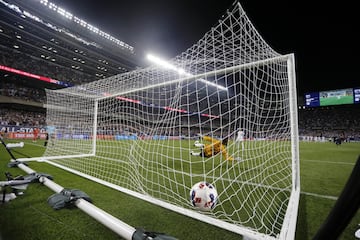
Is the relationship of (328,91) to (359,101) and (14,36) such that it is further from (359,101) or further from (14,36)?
(14,36)

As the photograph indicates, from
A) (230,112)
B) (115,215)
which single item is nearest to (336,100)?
(230,112)

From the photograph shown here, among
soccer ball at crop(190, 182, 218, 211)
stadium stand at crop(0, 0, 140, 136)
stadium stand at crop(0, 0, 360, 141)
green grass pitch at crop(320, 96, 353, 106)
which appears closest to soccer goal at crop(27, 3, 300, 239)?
soccer ball at crop(190, 182, 218, 211)

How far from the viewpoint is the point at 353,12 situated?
30.7 ft

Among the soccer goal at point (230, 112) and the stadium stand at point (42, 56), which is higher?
the stadium stand at point (42, 56)

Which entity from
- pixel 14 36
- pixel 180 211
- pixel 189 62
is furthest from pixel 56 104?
pixel 14 36

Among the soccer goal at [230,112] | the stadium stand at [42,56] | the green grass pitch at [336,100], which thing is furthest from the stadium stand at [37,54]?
the green grass pitch at [336,100]

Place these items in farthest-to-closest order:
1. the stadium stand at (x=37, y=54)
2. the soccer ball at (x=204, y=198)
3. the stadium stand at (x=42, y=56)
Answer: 1. the stadium stand at (x=42, y=56)
2. the stadium stand at (x=37, y=54)
3. the soccer ball at (x=204, y=198)

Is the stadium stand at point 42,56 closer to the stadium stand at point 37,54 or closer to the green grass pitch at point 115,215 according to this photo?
the stadium stand at point 37,54

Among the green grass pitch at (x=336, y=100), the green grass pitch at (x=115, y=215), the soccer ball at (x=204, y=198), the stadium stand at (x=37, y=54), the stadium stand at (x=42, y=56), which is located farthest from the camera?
the green grass pitch at (x=336, y=100)

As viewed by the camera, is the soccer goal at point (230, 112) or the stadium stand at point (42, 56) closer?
the soccer goal at point (230, 112)

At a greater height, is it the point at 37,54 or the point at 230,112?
the point at 37,54

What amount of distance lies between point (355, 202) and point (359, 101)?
3836cm

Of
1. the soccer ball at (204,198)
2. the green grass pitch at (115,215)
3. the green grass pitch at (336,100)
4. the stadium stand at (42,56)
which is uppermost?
the stadium stand at (42,56)

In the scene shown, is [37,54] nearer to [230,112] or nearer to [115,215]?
[115,215]
